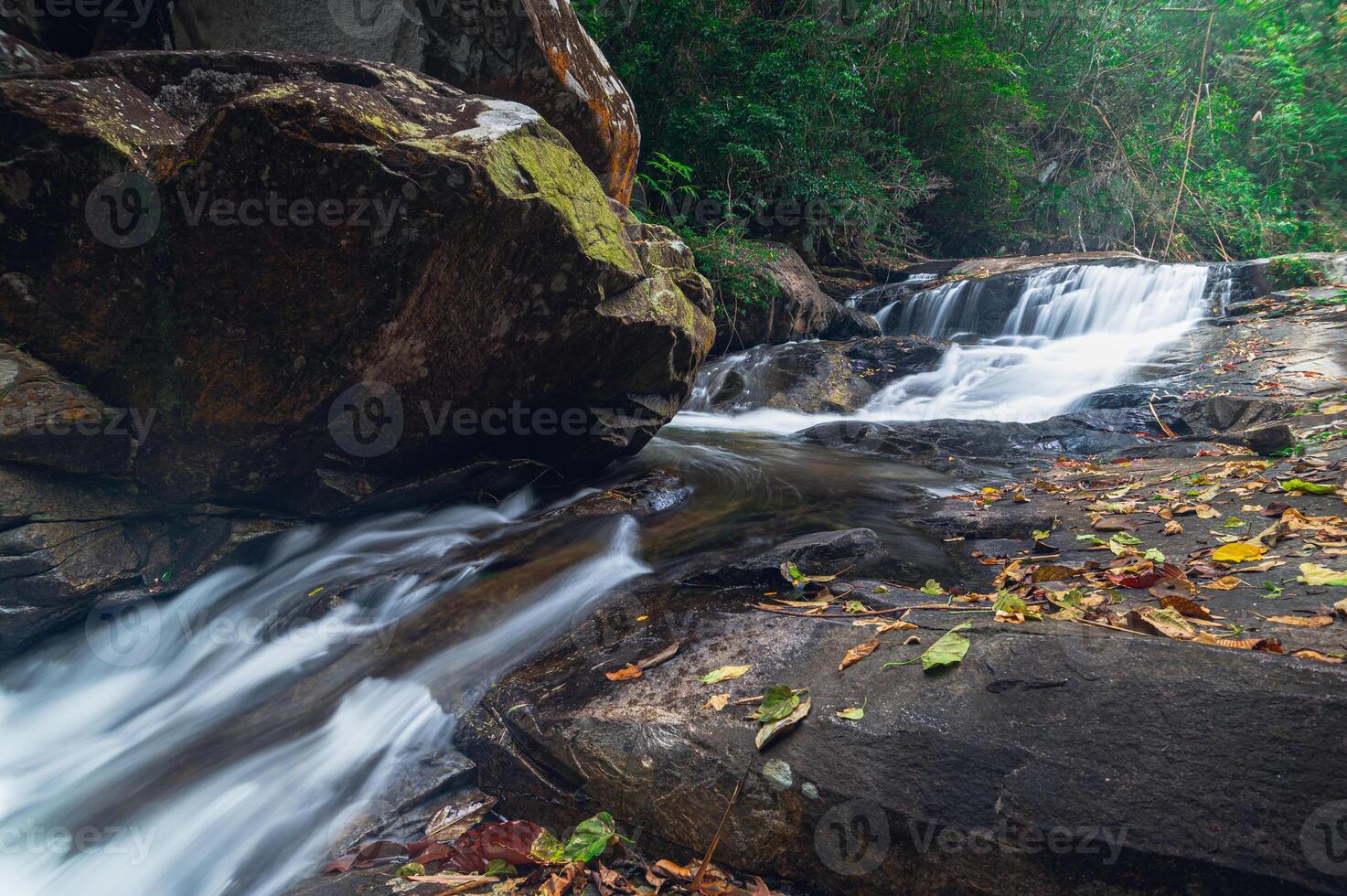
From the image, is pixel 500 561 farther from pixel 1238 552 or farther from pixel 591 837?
pixel 1238 552

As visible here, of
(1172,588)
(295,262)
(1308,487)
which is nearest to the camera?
(1172,588)

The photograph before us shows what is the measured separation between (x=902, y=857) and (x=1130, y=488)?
4.06 meters

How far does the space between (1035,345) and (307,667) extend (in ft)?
36.6

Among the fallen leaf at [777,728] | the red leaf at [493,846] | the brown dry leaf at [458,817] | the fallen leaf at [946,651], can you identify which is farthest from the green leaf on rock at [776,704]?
the brown dry leaf at [458,817]

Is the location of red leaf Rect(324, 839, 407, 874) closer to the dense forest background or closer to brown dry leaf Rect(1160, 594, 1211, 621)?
brown dry leaf Rect(1160, 594, 1211, 621)

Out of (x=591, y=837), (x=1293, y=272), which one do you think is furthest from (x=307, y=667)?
(x=1293, y=272)

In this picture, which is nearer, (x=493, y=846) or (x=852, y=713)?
(x=852, y=713)

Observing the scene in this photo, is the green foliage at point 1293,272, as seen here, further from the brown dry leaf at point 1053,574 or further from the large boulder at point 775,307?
the brown dry leaf at point 1053,574

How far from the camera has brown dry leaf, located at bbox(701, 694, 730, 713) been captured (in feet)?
8.46

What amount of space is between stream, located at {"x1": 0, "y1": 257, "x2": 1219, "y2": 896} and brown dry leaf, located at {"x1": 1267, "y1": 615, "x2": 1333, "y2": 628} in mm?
1717

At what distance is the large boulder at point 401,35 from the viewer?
4.36 meters

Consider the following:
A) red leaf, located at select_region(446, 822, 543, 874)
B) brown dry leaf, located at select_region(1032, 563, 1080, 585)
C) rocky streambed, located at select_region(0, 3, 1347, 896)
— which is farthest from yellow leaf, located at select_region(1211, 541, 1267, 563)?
red leaf, located at select_region(446, 822, 543, 874)

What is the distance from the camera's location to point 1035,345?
11.1 m

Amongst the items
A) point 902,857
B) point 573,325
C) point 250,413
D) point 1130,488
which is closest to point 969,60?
point 1130,488
